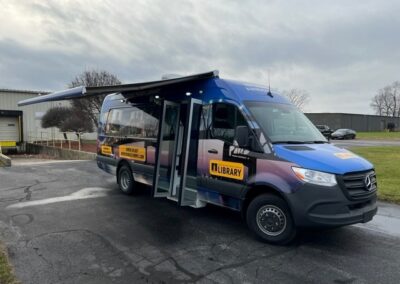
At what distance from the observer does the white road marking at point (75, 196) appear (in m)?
7.45

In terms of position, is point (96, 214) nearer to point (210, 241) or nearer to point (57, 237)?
point (57, 237)

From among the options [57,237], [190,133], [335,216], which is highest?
[190,133]

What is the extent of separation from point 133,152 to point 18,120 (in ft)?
96.3

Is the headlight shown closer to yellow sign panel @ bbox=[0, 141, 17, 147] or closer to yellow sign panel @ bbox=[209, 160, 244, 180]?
yellow sign panel @ bbox=[209, 160, 244, 180]

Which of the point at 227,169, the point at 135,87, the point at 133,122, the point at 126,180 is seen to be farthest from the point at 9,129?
the point at 227,169

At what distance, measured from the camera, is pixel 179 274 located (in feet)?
13.2

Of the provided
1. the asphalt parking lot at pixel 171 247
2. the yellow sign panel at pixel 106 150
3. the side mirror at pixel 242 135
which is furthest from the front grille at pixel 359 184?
the yellow sign panel at pixel 106 150

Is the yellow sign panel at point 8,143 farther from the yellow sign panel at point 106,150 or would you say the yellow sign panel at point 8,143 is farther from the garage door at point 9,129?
the yellow sign panel at point 106,150

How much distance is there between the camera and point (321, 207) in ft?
15.0

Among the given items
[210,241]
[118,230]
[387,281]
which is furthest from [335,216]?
[118,230]

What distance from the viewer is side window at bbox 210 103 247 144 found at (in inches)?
219

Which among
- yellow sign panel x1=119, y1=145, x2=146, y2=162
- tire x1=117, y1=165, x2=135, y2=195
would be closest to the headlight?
yellow sign panel x1=119, y1=145, x2=146, y2=162

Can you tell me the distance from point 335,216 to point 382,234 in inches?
64.0

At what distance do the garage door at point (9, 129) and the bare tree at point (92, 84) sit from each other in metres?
6.90
